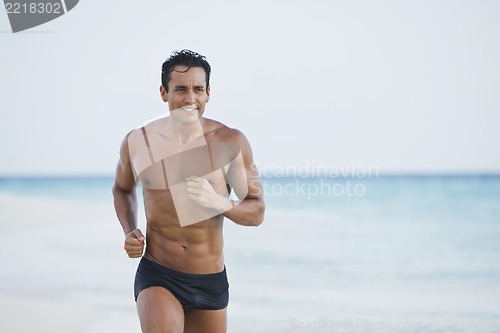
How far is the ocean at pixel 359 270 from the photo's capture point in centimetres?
612

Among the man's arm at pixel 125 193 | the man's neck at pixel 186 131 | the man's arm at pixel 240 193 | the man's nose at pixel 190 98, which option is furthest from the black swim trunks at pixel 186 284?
Result: the man's nose at pixel 190 98

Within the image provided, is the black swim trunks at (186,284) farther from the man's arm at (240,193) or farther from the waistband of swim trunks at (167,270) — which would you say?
the man's arm at (240,193)

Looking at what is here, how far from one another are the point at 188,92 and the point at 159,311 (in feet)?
2.42

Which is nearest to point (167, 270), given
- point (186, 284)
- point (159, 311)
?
point (186, 284)

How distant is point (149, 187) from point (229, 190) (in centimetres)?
29

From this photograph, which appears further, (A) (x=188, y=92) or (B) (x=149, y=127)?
(B) (x=149, y=127)

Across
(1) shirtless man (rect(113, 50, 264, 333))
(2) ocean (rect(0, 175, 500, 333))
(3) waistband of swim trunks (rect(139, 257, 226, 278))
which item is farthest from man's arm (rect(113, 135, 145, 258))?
(2) ocean (rect(0, 175, 500, 333))

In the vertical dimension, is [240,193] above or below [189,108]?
below

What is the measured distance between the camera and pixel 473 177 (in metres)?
23.2

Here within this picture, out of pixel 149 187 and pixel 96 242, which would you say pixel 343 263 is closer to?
pixel 96 242

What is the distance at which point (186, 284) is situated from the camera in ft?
9.52

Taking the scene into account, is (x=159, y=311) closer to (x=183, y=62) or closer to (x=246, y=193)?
(x=246, y=193)

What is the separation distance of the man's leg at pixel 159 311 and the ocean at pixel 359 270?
9.13ft

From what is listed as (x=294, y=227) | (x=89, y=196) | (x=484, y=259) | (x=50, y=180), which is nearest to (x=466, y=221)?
(x=294, y=227)
